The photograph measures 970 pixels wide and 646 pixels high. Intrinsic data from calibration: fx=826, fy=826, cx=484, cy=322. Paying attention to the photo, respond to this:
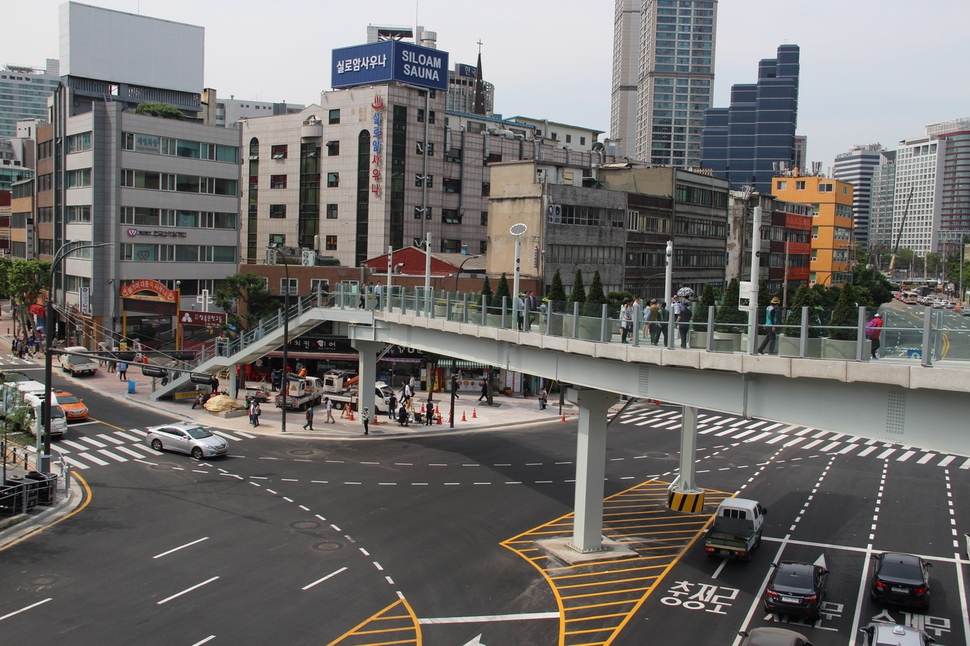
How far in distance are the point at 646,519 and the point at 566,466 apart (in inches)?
334

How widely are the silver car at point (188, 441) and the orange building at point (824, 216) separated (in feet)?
306

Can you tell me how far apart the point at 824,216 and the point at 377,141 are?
2618 inches

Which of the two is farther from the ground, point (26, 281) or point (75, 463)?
point (26, 281)

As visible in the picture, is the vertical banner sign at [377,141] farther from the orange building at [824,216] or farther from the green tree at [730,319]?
the green tree at [730,319]

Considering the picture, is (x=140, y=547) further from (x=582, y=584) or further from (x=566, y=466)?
(x=566, y=466)

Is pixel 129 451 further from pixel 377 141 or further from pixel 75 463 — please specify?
pixel 377 141

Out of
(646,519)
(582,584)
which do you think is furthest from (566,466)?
(582,584)

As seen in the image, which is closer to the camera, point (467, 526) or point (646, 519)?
point (467, 526)

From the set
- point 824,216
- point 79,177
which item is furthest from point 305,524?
point 824,216

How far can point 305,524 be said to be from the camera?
1171 inches

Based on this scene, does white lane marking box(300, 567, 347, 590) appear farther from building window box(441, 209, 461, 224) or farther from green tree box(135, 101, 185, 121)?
building window box(441, 209, 461, 224)

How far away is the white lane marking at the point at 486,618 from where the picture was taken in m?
22.1

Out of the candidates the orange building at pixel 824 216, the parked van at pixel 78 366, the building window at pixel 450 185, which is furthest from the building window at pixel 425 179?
the orange building at pixel 824 216

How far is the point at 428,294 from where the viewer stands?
39500mm
